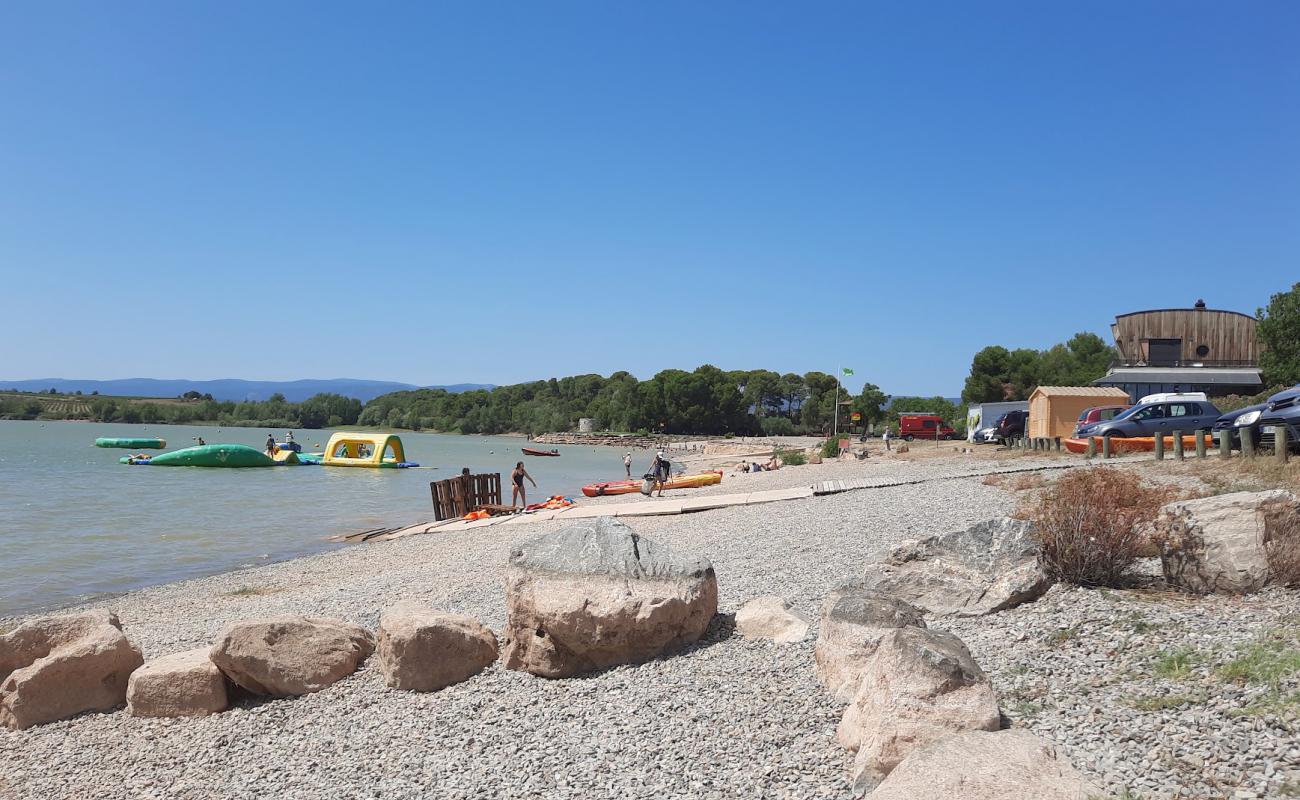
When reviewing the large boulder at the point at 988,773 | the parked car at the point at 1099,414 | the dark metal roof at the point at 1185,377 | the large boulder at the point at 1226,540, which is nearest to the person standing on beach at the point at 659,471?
the parked car at the point at 1099,414

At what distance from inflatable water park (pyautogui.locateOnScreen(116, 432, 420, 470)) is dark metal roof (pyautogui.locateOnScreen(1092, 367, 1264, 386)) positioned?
4176cm

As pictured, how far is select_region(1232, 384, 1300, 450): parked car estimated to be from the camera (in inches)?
661

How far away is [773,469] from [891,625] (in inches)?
1518

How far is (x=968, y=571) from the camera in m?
7.11

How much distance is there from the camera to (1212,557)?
6.84 metres

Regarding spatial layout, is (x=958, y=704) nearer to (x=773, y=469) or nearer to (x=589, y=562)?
(x=589, y=562)

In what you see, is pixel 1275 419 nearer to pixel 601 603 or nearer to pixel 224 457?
pixel 601 603

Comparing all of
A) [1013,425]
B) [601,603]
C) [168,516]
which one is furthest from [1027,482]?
[168,516]

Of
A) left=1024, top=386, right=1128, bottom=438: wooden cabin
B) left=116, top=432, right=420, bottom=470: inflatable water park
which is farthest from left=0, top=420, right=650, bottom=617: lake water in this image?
left=1024, top=386, right=1128, bottom=438: wooden cabin

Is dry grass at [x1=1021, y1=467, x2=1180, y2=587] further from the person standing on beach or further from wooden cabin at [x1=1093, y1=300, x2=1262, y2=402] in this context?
wooden cabin at [x1=1093, y1=300, x2=1262, y2=402]

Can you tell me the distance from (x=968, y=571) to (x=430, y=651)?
4534 mm

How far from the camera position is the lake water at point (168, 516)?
17922 mm

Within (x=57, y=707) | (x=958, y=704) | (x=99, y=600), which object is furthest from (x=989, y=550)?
(x=99, y=600)

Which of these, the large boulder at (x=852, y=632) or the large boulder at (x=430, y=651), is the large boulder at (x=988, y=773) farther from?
the large boulder at (x=430, y=651)
